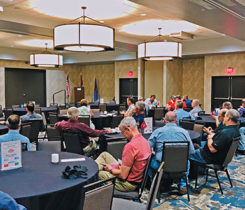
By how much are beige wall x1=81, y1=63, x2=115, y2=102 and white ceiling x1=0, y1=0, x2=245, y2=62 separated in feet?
25.0

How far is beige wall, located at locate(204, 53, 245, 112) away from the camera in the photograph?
12.4 meters

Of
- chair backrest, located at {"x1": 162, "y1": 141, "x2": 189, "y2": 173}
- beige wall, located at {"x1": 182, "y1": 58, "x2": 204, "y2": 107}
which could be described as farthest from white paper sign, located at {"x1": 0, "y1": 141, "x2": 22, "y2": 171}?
beige wall, located at {"x1": 182, "y1": 58, "x2": 204, "y2": 107}

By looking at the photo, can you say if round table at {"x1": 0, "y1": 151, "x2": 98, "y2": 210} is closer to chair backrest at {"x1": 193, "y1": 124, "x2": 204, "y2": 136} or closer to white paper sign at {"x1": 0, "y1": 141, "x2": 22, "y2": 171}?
white paper sign at {"x1": 0, "y1": 141, "x2": 22, "y2": 171}

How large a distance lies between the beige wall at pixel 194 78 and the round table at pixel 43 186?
12463 mm

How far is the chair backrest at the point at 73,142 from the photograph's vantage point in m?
4.60

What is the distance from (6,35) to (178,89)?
8680mm

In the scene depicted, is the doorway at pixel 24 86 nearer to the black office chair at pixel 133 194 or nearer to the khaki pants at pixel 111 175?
the khaki pants at pixel 111 175

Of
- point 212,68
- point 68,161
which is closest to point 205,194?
point 68,161

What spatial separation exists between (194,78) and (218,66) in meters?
1.99

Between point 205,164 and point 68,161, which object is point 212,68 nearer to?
point 205,164

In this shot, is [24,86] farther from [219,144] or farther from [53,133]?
[219,144]

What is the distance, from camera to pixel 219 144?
4137 mm

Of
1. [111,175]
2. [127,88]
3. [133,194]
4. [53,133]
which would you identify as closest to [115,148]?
[111,175]

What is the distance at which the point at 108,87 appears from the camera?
18156mm
